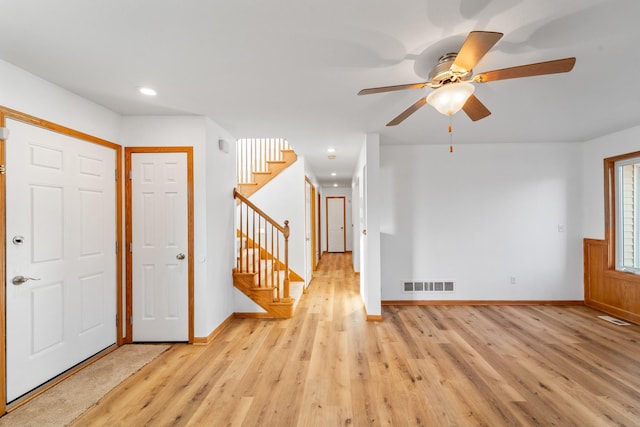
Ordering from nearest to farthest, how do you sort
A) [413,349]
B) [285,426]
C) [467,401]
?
[285,426], [467,401], [413,349]

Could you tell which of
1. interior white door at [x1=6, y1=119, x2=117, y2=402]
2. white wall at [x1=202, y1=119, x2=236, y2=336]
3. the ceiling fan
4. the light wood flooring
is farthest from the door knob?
the ceiling fan

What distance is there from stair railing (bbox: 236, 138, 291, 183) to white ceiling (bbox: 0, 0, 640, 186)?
243cm

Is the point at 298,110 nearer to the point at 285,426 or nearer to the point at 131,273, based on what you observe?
the point at 131,273

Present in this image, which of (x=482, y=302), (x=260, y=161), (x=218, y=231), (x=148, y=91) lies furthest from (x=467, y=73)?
(x=260, y=161)

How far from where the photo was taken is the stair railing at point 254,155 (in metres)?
5.57

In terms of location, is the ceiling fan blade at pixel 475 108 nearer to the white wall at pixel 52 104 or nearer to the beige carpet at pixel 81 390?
the white wall at pixel 52 104

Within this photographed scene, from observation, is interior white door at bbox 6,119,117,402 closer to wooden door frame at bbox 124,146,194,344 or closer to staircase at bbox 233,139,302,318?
wooden door frame at bbox 124,146,194,344

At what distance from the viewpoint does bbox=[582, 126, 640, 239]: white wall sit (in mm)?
3864

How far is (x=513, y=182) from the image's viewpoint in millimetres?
4414

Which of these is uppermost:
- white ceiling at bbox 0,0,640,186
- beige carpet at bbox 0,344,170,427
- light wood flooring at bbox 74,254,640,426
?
white ceiling at bbox 0,0,640,186

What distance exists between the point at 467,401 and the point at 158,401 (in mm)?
2276

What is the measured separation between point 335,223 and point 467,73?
28.2 feet

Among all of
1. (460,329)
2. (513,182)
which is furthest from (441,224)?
(460,329)

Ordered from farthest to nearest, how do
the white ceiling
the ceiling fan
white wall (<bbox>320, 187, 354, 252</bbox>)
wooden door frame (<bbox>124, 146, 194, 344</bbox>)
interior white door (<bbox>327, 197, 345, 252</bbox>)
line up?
interior white door (<bbox>327, 197, 345, 252</bbox>), white wall (<bbox>320, 187, 354, 252</bbox>), wooden door frame (<bbox>124, 146, 194, 344</bbox>), the white ceiling, the ceiling fan
